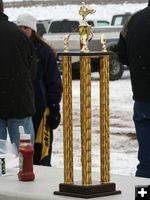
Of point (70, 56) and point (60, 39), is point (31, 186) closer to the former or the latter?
point (70, 56)

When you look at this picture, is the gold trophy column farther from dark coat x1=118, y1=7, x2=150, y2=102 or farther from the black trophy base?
dark coat x1=118, y1=7, x2=150, y2=102

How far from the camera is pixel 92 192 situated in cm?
399

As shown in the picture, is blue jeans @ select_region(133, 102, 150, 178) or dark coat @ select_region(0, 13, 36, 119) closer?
dark coat @ select_region(0, 13, 36, 119)

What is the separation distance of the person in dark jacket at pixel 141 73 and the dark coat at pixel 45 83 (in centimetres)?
79

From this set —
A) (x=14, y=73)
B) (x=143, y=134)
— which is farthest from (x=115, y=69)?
(x=14, y=73)

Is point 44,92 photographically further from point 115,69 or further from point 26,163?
point 115,69

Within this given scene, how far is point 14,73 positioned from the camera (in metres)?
5.75

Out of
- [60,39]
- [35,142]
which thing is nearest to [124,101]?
[60,39]

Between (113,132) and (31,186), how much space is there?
22.1ft

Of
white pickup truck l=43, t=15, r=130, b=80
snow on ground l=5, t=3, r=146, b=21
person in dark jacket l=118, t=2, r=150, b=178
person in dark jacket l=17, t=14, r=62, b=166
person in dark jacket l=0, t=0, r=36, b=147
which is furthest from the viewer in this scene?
snow on ground l=5, t=3, r=146, b=21

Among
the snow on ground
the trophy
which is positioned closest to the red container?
the trophy

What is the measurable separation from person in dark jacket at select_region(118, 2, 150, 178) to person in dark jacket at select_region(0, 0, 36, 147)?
79cm

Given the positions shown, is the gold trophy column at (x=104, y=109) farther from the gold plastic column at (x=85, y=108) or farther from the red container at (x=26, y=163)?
the red container at (x=26, y=163)

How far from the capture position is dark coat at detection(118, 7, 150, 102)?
584 cm
